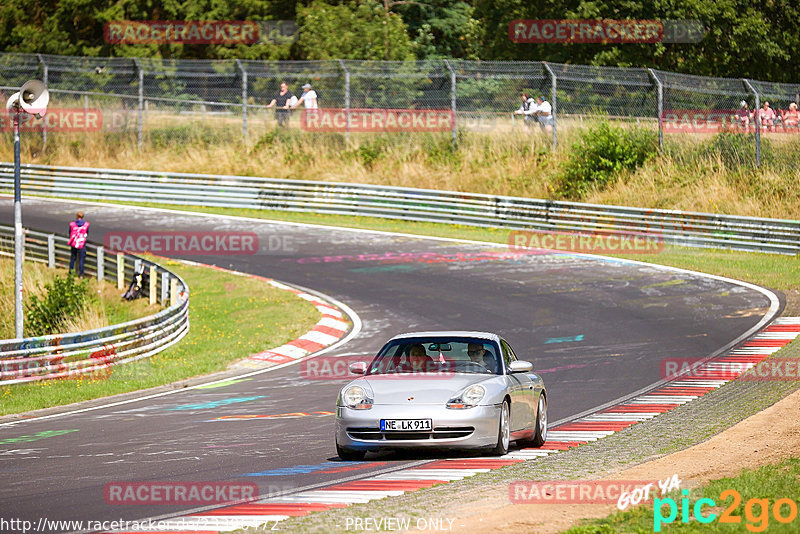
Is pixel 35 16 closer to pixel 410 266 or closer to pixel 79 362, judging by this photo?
pixel 410 266

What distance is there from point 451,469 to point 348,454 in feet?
3.62

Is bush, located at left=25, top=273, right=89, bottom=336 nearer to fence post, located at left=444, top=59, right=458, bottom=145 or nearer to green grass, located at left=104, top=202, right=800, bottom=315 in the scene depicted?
green grass, located at left=104, top=202, right=800, bottom=315

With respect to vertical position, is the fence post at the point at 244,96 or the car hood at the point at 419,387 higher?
the fence post at the point at 244,96

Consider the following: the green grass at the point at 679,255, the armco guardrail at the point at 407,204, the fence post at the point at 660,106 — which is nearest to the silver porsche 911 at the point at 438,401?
the green grass at the point at 679,255

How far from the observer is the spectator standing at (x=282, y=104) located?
37.2 metres

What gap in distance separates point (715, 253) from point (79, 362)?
16.3 meters

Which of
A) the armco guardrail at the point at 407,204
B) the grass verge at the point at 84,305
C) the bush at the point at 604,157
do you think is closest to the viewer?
the grass verge at the point at 84,305

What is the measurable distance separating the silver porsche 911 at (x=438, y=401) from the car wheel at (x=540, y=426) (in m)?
0.03

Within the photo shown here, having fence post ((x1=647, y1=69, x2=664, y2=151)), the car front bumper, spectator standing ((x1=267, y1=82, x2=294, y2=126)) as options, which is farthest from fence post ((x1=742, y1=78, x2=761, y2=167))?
the car front bumper

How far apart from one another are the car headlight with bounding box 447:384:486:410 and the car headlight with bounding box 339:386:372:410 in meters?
0.75

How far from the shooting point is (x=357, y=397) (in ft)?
34.0

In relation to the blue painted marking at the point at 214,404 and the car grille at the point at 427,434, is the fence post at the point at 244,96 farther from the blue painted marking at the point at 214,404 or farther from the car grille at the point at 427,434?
the car grille at the point at 427,434

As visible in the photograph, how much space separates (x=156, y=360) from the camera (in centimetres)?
1905

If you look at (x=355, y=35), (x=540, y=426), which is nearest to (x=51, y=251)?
(x=540, y=426)
